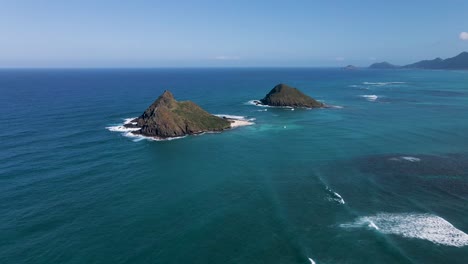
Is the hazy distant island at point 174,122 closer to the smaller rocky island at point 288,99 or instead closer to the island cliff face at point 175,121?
the island cliff face at point 175,121

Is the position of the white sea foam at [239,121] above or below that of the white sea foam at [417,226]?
above

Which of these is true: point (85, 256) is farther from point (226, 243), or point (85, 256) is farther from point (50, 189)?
point (50, 189)

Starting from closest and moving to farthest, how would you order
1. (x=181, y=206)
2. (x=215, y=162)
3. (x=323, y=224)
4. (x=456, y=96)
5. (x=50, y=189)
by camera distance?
(x=323, y=224)
(x=181, y=206)
(x=50, y=189)
(x=215, y=162)
(x=456, y=96)

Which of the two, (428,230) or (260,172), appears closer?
(428,230)

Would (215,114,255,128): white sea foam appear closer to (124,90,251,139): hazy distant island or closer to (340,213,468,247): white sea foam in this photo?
(124,90,251,139): hazy distant island

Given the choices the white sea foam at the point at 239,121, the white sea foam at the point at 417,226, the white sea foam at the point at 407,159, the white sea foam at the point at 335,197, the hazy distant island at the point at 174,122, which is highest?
the hazy distant island at the point at 174,122

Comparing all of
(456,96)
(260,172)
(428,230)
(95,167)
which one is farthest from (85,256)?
(456,96)

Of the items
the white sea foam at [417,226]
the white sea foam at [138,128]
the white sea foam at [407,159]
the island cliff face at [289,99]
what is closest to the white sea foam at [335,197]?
the white sea foam at [417,226]
